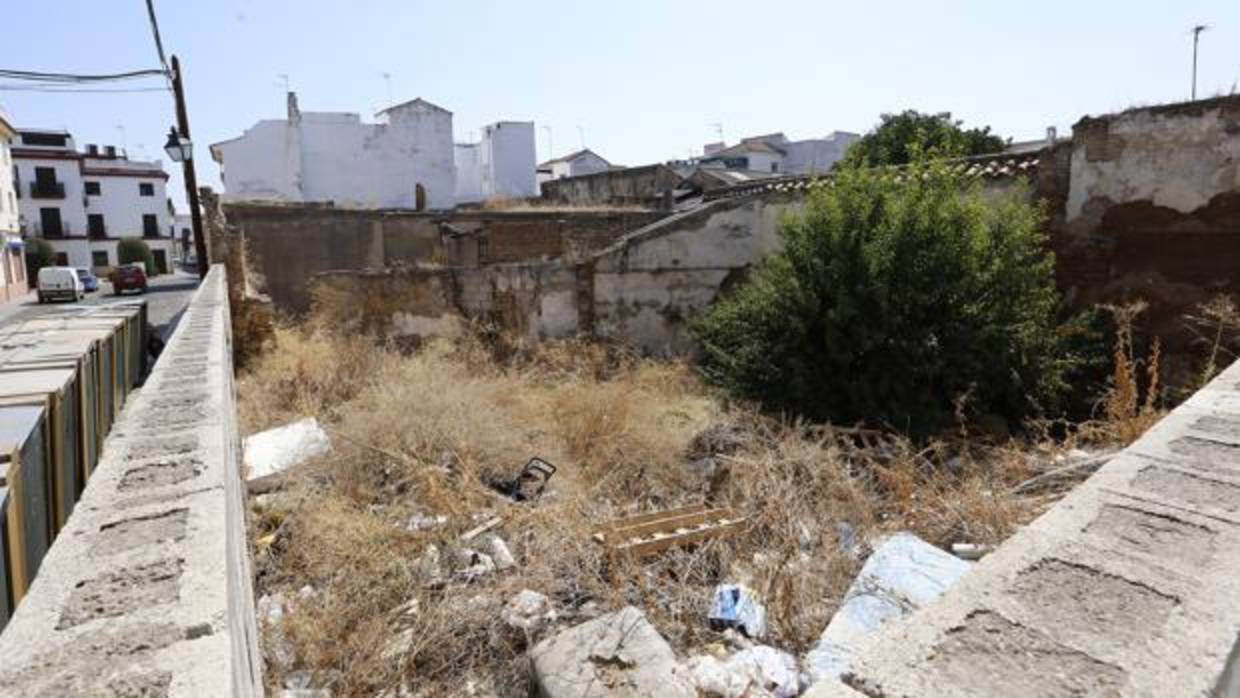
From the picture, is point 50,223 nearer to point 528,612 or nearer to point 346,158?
point 346,158

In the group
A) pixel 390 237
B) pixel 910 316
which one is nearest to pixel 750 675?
pixel 910 316

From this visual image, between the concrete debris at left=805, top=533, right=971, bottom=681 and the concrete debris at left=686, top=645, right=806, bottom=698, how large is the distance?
99 mm

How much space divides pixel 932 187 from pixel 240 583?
310 inches

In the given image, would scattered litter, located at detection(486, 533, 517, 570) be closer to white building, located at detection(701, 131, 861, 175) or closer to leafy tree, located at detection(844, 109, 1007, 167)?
leafy tree, located at detection(844, 109, 1007, 167)

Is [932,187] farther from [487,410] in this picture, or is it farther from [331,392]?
[331,392]

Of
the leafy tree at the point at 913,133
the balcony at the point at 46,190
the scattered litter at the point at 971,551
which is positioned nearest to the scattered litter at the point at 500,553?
the scattered litter at the point at 971,551

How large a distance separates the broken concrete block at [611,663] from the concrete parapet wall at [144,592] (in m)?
1.46

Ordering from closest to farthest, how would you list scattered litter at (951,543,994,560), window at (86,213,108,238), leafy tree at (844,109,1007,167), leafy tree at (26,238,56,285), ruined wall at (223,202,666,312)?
scattered litter at (951,543,994,560) < ruined wall at (223,202,666,312) < leafy tree at (844,109,1007,167) < leafy tree at (26,238,56,285) < window at (86,213,108,238)

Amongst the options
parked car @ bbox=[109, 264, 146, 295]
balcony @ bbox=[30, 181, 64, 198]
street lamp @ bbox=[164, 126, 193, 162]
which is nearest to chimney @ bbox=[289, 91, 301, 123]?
parked car @ bbox=[109, 264, 146, 295]

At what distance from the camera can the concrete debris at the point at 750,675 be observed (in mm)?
2945

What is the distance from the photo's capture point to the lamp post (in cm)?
1332

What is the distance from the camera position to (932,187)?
26.1 ft

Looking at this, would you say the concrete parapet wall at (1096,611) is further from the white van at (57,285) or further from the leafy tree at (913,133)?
the white van at (57,285)

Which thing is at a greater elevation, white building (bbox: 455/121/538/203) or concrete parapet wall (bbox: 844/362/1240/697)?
white building (bbox: 455/121/538/203)
